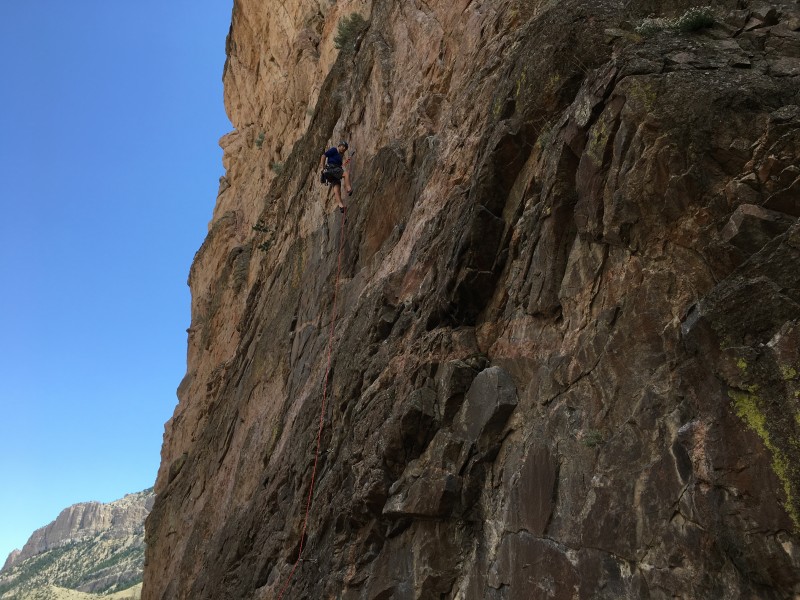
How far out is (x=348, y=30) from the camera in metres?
20.6

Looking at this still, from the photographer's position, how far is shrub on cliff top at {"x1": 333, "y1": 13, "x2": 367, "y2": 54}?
66.7 ft

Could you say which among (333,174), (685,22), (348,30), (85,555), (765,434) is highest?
(348,30)

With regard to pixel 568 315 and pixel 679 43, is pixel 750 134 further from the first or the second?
pixel 568 315

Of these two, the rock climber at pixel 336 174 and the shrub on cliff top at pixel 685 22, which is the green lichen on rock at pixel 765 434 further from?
the rock climber at pixel 336 174

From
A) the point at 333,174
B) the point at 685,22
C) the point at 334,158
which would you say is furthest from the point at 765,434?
the point at 334,158

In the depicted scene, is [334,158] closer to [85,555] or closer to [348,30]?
[348,30]

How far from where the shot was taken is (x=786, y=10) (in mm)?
6887

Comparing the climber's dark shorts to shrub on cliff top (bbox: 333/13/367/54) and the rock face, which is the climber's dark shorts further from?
shrub on cliff top (bbox: 333/13/367/54)

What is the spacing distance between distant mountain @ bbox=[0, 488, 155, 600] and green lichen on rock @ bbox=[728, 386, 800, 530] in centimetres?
8832

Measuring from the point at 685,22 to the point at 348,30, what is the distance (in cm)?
1535

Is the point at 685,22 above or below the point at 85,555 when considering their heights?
above

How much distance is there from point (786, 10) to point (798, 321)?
4.25 meters

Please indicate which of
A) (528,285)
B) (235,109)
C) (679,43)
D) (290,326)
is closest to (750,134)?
(679,43)

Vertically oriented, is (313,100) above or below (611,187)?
above
